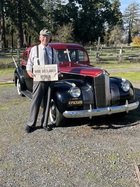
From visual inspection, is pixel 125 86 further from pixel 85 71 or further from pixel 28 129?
pixel 28 129

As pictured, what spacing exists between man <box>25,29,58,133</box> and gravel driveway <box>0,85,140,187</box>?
299 mm

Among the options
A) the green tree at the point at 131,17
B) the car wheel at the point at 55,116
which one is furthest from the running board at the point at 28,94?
the green tree at the point at 131,17

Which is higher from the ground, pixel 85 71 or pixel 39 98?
pixel 85 71

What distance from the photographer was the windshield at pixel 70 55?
23.6ft

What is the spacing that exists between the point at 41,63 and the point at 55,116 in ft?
4.03

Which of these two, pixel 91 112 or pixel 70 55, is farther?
pixel 70 55

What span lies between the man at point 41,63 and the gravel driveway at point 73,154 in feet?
0.98

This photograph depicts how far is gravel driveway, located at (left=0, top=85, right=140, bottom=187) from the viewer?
349 cm

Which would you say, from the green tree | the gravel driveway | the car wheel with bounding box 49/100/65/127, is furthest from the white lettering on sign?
the green tree

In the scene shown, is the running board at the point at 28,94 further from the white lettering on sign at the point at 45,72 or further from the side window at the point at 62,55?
the white lettering on sign at the point at 45,72

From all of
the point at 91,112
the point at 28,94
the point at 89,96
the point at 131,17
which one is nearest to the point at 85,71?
the point at 89,96

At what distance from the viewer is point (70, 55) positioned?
24.0ft

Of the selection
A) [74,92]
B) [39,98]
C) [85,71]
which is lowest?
[39,98]

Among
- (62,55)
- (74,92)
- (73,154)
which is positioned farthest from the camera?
(62,55)
